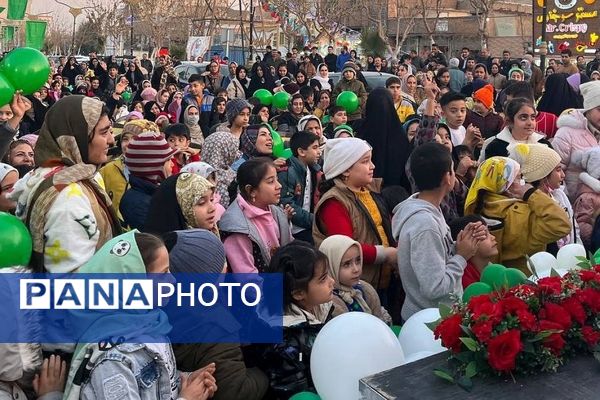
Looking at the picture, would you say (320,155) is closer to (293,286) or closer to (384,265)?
(384,265)

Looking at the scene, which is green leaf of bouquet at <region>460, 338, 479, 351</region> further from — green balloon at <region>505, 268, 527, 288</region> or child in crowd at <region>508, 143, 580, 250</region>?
child in crowd at <region>508, 143, 580, 250</region>

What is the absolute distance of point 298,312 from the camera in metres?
3.75

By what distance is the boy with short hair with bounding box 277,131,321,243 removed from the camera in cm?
625

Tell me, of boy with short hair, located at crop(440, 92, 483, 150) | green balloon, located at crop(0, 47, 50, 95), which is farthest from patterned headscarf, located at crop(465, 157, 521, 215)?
green balloon, located at crop(0, 47, 50, 95)

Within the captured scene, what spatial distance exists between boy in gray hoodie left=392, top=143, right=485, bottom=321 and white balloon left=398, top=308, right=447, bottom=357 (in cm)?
31

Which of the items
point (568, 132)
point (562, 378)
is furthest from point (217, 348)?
point (568, 132)

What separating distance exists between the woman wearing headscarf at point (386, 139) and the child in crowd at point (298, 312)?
3.04m

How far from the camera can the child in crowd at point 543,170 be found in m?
5.14

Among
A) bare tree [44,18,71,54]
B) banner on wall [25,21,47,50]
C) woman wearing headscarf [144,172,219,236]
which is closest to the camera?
woman wearing headscarf [144,172,219,236]

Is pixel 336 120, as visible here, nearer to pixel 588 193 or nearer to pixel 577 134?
pixel 577 134

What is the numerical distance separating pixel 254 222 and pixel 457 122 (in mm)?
3366

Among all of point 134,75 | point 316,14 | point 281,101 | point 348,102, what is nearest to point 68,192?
point 348,102

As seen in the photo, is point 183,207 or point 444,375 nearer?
point 444,375

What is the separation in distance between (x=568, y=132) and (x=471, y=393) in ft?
14.6
